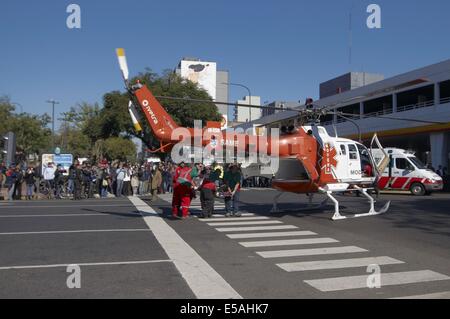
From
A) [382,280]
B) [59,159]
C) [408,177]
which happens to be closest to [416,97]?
[408,177]

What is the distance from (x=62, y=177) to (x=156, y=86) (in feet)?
84.0

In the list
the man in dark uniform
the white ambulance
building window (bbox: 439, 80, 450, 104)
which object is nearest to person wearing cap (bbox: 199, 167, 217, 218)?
the man in dark uniform

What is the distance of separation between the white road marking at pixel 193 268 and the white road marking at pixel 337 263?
137cm

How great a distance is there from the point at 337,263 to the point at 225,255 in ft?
6.82

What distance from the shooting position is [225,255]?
880 centimetres

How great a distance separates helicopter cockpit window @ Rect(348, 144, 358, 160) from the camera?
1513 centimetres

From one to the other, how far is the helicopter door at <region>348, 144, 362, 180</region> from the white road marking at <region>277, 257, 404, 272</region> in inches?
269

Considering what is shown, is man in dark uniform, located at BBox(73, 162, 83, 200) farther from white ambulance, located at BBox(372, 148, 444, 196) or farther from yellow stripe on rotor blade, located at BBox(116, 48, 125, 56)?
white ambulance, located at BBox(372, 148, 444, 196)

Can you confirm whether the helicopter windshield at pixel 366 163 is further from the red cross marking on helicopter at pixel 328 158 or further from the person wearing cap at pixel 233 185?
the person wearing cap at pixel 233 185

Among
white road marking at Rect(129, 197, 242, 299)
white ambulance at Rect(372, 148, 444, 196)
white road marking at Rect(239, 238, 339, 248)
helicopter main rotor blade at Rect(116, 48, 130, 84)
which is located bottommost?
white road marking at Rect(129, 197, 242, 299)

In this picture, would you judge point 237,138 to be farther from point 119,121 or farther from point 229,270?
point 119,121

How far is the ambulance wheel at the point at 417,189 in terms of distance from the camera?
24484 mm

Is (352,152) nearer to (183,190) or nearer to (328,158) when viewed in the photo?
(328,158)

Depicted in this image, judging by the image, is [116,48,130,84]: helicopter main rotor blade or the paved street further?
[116,48,130,84]: helicopter main rotor blade
